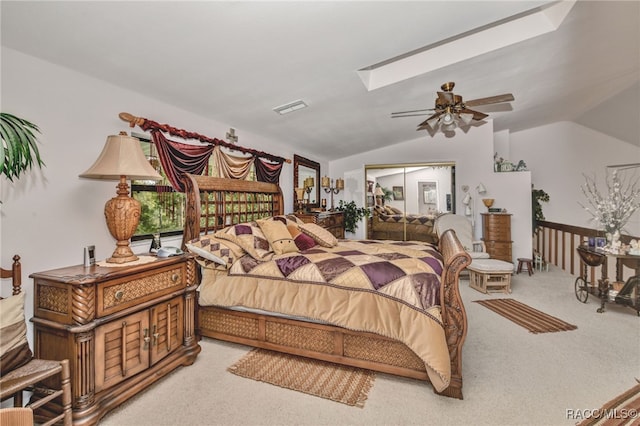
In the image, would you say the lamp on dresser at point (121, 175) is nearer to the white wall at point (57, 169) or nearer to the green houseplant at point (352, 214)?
the white wall at point (57, 169)

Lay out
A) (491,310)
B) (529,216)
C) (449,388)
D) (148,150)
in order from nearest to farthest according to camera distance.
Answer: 1. (449,388)
2. (148,150)
3. (491,310)
4. (529,216)

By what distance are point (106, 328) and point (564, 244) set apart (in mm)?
7373

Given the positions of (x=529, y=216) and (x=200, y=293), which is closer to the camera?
(x=200, y=293)

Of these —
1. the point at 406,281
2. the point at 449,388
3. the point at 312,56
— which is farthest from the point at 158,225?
the point at 449,388

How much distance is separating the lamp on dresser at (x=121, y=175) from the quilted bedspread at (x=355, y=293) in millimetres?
830

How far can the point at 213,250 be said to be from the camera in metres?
2.63

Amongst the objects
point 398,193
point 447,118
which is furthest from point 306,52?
point 398,193

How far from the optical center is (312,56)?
2.58 meters

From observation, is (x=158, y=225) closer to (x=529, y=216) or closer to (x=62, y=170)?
(x=62, y=170)

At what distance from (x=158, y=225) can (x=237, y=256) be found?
936mm

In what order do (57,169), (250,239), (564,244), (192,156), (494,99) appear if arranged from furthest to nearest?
(564,244) → (494,99) → (192,156) → (250,239) → (57,169)

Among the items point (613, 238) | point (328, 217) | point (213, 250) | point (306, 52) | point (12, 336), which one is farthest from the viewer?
point (328, 217)

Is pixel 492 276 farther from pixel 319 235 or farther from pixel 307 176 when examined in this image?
pixel 307 176

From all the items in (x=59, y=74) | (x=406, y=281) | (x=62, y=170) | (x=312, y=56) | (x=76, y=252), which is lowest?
(x=406, y=281)
